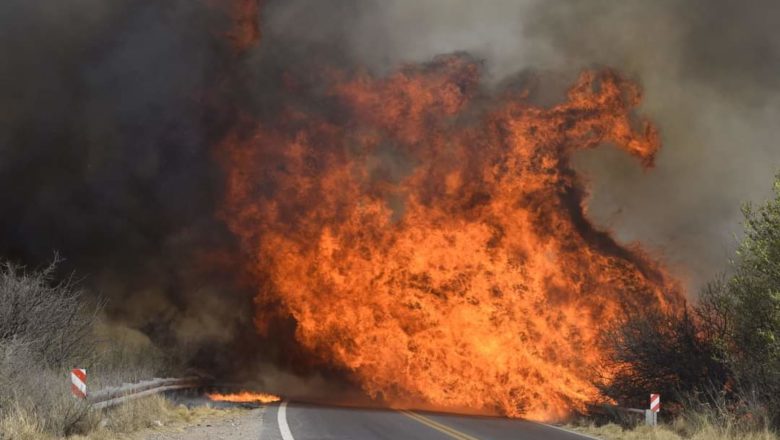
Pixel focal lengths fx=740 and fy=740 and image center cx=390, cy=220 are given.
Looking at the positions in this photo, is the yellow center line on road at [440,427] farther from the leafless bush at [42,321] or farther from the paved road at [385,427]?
the leafless bush at [42,321]

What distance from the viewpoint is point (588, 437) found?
1628cm

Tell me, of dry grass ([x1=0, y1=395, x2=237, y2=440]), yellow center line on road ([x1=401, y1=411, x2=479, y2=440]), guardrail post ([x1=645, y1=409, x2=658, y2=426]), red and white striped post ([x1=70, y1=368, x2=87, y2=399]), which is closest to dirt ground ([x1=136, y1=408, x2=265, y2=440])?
dry grass ([x1=0, y1=395, x2=237, y2=440])

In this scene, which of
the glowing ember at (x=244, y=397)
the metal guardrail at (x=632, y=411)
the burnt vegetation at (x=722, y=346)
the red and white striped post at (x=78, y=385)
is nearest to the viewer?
the red and white striped post at (x=78, y=385)

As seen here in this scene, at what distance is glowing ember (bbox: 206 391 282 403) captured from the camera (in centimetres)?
2239

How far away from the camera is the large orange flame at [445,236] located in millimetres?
22031

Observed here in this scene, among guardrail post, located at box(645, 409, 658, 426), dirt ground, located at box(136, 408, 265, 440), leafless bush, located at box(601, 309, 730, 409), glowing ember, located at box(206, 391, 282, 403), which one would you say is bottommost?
glowing ember, located at box(206, 391, 282, 403)

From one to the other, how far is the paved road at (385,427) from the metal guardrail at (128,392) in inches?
101

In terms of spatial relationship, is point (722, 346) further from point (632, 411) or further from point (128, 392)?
point (128, 392)

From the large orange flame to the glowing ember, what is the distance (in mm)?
2585

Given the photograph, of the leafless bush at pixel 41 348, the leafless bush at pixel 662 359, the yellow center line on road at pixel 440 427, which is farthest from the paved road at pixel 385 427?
the leafless bush at pixel 41 348

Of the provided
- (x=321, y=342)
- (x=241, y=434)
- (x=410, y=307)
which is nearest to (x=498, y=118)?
(x=410, y=307)

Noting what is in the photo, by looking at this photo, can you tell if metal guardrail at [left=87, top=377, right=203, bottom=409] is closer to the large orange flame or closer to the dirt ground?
the dirt ground

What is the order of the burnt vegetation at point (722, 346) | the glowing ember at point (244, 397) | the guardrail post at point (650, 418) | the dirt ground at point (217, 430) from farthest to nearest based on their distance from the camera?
the glowing ember at point (244, 397), the guardrail post at point (650, 418), the burnt vegetation at point (722, 346), the dirt ground at point (217, 430)

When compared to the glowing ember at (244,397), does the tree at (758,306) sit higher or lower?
higher
